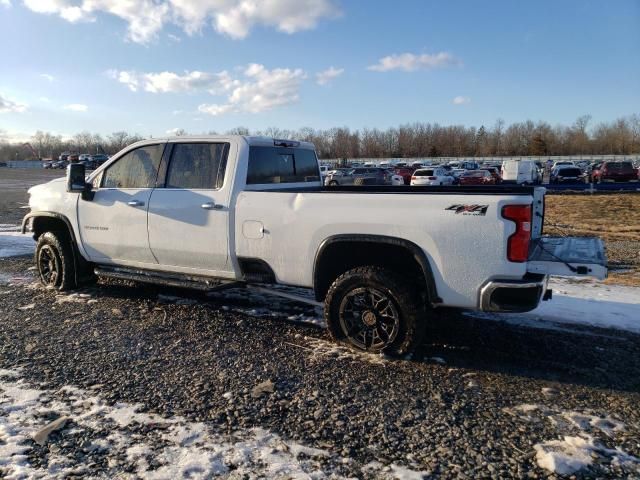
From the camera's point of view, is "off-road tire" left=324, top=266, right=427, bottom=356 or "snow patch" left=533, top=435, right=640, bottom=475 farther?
"off-road tire" left=324, top=266, right=427, bottom=356

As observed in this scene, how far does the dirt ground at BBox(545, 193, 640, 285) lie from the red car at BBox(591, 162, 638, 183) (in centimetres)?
1888

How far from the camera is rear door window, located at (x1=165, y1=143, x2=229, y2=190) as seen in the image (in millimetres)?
5074

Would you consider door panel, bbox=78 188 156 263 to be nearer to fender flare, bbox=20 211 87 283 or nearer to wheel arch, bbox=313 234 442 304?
fender flare, bbox=20 211 87 283

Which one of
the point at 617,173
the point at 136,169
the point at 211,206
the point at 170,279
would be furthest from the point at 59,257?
the point at 617,173

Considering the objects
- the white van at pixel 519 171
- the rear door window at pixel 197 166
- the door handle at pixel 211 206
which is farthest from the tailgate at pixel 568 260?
the white van at pixel 519 171

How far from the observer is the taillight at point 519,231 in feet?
11.7

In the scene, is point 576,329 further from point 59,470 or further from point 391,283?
point 59,470

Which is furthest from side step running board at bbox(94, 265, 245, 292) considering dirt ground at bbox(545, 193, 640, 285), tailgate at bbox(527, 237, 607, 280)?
dirt ground at bbox(545, 193, 640, 285)

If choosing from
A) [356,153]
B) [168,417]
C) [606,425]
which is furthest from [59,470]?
[356,153]

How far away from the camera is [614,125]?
113875 millimetres

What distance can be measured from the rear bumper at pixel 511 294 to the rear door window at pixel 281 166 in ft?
8.43

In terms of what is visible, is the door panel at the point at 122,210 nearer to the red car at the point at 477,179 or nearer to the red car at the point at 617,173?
the red car at the point at 477,179

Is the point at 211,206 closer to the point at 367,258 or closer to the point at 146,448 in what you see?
the point at 367,258

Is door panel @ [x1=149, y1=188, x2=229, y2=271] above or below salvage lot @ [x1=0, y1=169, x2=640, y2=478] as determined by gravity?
above
